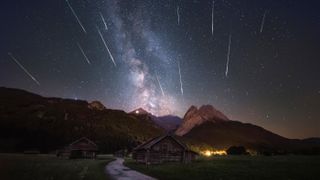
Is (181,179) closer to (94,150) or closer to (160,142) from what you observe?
(160,142)

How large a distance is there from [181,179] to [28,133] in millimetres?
159180

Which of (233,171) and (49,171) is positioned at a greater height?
(49,171)

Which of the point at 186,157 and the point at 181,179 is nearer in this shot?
the point at 181,179

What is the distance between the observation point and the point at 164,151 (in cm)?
6850

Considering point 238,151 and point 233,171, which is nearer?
point 233,171

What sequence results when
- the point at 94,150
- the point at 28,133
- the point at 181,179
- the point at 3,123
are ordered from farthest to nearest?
1. the point at 3,123
2. the point at 28,133
3. the point at 94,150
4. the point at 181,179

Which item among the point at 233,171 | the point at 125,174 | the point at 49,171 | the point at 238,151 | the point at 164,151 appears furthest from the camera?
the point at 238,151

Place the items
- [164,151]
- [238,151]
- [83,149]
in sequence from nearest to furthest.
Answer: [164,151]
[83,149]
[238,151]

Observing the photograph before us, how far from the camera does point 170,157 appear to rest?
68812 millimetres

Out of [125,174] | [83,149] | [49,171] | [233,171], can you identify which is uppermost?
[83,149]

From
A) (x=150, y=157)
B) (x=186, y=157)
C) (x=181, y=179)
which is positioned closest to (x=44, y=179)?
(x=181, y=179)

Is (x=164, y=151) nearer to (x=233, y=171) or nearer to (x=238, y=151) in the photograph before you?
(x=233, y=171)

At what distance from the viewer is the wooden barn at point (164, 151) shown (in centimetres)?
6731

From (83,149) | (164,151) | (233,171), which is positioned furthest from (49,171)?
(83,149)
